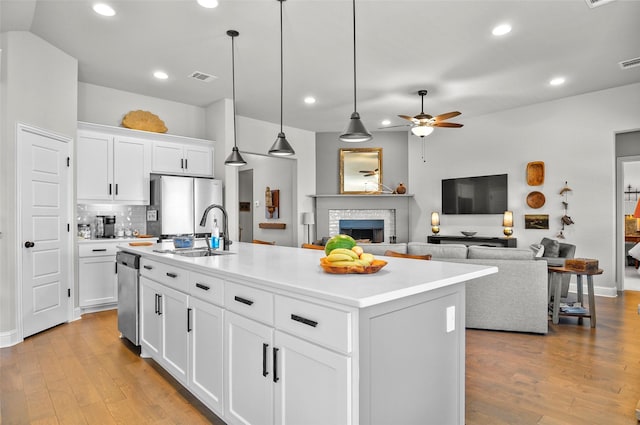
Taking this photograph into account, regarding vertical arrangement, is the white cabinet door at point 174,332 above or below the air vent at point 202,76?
below

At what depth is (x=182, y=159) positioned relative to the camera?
5.59 meters

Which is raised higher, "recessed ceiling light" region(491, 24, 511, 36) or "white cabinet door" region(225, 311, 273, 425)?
"recessed ceiling light" region(491, 24, 511, 36)

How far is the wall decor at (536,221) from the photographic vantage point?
607 centimetres

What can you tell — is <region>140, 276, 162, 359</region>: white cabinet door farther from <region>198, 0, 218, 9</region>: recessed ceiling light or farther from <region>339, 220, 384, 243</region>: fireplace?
<region>339, 220, 384, 243</region>: fireplace

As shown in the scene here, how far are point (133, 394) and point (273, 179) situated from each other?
260 inches

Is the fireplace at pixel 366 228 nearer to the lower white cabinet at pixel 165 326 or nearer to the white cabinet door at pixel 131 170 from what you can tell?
the white cabinet door at pixel 131 170

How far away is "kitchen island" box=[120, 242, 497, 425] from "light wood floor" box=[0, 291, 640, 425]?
1.40 feet

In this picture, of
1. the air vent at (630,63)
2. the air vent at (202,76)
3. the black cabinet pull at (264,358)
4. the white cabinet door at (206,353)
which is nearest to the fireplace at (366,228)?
the air vent at (202,76)

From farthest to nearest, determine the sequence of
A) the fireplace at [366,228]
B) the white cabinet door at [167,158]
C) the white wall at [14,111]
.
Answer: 1. the fireplace at [366,228]
2. the white cabinet door at [167,158]
3. the white wall at [14,111]

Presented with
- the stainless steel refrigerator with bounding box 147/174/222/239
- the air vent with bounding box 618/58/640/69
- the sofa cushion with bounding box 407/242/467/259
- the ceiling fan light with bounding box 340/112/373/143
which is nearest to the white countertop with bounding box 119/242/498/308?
the ceiling fan light with bounding box 340/112/373/143

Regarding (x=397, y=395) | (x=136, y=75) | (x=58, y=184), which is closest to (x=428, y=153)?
(x=136, y=75)

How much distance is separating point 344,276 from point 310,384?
0.47 m

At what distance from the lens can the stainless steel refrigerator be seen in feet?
16.7

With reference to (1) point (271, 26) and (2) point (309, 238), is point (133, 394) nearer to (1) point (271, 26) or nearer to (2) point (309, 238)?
(1) point (271, 26)
